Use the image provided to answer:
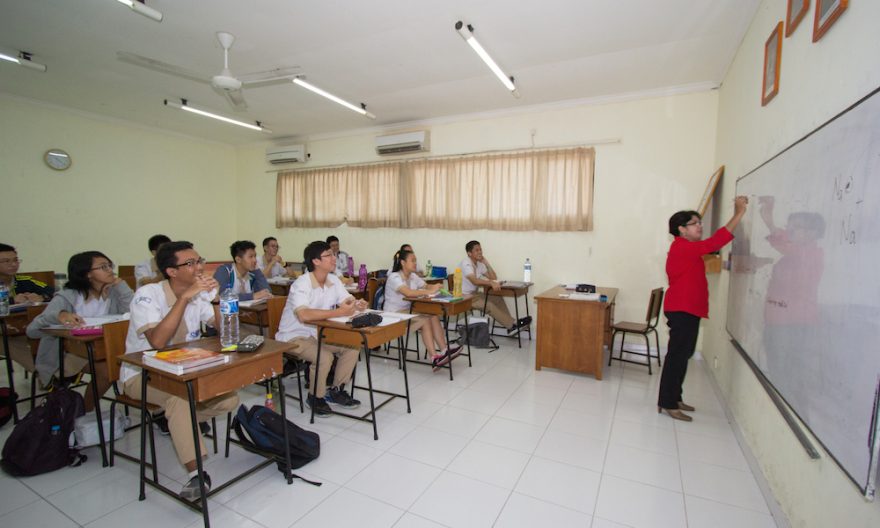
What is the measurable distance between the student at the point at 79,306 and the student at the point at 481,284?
3577 mm

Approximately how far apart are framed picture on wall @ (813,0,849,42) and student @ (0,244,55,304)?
229 inches

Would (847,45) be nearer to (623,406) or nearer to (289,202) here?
(623,406)

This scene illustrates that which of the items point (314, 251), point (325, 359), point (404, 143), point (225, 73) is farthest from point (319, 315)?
point (404, 143)

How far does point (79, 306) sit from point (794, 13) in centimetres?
500

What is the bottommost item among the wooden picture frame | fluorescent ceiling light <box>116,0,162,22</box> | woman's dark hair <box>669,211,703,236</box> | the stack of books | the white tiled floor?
the white tiled floor

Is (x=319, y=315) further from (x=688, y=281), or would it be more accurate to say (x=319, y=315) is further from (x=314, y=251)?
(x=688, y=281)

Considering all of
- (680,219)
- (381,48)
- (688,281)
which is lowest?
(688,281)

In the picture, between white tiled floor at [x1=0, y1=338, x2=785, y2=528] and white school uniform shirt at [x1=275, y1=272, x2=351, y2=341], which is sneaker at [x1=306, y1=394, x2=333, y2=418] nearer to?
white tiled floor at [x1=0, y1=338, x2=785, y2=528]

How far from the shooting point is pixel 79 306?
284 cm

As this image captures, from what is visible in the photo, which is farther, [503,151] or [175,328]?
[503,151]

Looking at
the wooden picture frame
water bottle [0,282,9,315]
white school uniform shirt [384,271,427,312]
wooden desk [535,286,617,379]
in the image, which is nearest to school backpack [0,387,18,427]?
water bottle [0,282,9,315]

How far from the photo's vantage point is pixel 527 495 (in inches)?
86.0

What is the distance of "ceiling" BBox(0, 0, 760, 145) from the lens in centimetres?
315

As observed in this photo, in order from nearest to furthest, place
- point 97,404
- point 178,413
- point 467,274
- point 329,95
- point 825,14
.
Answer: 1. point 825,14
2. point 178,413
3. point 97,404
4. point 329,95
5. point 467,274
